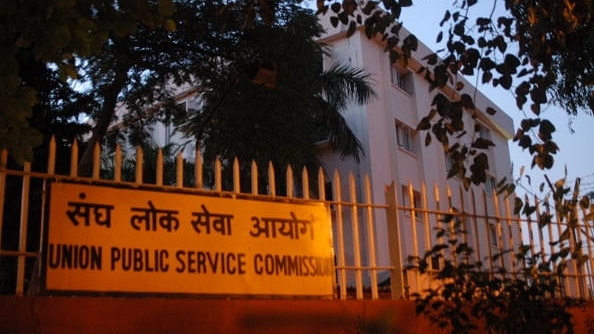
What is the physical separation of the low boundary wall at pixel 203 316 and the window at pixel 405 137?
14196 millimetres

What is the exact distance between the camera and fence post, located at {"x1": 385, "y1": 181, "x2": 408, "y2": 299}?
18.0ft

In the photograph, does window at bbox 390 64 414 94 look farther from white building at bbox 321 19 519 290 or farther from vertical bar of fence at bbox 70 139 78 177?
vertical bar of fence at bbox 70 139 78 177

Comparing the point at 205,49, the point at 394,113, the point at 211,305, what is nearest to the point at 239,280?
the point at 211,305

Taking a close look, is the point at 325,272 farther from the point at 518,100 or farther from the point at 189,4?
the point at 189,4

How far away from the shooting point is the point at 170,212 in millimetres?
4695

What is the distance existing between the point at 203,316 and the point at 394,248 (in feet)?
5.72

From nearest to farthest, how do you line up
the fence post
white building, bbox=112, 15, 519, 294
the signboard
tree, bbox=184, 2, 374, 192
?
1. the signboard
2. the fence post
3. tree, bbox=184, 2, 374, 192
4. white building, bbox=112, 15, 519, 294

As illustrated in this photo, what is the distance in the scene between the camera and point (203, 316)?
14.8 ft

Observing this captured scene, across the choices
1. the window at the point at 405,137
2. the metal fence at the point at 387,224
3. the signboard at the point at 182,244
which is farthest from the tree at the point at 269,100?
the window at the point at 405,137

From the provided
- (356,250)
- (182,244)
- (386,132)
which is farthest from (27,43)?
(386,132)

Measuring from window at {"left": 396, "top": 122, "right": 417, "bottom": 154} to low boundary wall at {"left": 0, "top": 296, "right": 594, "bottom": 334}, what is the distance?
14196 mm

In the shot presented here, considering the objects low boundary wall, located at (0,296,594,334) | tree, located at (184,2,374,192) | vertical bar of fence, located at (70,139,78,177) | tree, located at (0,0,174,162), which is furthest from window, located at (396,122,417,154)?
tree, located at (0,0,174,162)

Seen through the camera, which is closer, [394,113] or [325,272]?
[325,272]

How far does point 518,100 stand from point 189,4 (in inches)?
266
